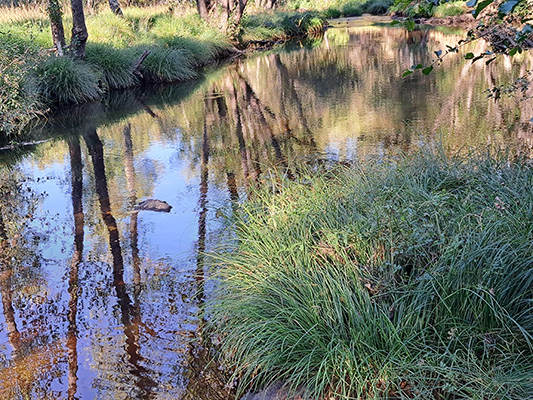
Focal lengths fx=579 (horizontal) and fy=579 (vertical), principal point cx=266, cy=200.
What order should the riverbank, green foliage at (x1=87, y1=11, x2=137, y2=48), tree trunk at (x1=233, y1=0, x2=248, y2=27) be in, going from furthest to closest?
tree trunk at (x1=233, y1=0, x2=248, y2=27), green foliage at (x1=87, y1=11, x2=137, y2=48), the riverbank

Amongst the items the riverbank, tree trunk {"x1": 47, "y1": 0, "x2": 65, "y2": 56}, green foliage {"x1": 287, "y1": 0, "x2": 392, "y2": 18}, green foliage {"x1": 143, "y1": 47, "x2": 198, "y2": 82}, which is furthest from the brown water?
green foliage {"x1": 287, "y1": 0, "x2": 392, "y2": 18}

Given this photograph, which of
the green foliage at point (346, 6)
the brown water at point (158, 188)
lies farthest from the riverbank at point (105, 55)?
the green foliage at point (346, 6)

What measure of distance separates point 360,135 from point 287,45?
1841cm

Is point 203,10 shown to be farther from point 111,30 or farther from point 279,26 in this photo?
point 279,26

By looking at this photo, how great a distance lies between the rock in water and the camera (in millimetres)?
6838

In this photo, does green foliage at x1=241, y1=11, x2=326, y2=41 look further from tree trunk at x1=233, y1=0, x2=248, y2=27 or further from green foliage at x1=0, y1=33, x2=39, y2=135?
green foliage at x1=0, y1=33, x2=39, y2=135

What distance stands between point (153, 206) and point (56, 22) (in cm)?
887

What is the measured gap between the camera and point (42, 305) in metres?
4.77

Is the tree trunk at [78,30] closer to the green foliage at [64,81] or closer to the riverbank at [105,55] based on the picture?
the riverbank at [105,55]

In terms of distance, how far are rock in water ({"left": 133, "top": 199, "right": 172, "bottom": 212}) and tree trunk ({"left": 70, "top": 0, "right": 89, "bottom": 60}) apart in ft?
28.0

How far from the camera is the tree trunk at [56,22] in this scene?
13.2m

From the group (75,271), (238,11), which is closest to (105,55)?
(238,11)

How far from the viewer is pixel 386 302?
134 inches

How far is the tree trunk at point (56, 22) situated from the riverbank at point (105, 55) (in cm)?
34
